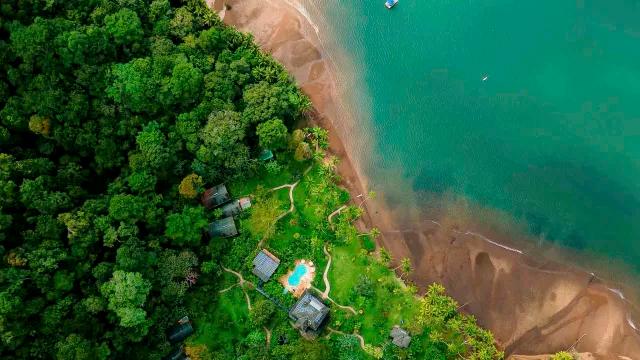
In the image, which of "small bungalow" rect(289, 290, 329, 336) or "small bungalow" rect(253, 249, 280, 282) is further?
"small bungalow" rect(253, 249, 280, 282)

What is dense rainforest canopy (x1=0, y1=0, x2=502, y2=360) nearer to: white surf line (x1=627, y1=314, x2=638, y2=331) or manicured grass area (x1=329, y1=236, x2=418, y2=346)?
manicured grass area (x1=329, y1=236, x2=418, y2=346)

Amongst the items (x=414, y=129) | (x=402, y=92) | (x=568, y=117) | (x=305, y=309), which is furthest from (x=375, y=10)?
(x=305, y=309)

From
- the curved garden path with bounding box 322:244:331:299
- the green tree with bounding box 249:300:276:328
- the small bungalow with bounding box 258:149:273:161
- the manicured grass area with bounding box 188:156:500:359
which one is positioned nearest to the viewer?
the green tree with bounding box 249:300:276:328

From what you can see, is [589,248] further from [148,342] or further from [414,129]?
[148,342]

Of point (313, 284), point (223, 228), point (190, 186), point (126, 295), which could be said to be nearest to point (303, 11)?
point (190, 186)

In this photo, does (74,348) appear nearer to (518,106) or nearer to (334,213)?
(334,213)

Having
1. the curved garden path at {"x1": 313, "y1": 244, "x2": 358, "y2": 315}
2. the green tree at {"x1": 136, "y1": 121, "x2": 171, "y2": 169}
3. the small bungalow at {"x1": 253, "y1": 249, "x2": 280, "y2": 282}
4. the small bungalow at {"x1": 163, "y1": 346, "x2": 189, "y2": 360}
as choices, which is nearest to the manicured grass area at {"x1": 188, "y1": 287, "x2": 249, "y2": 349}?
the small bungalow at {"x1": 163, "y1": 346, "x2": 189, "y2": 360}
